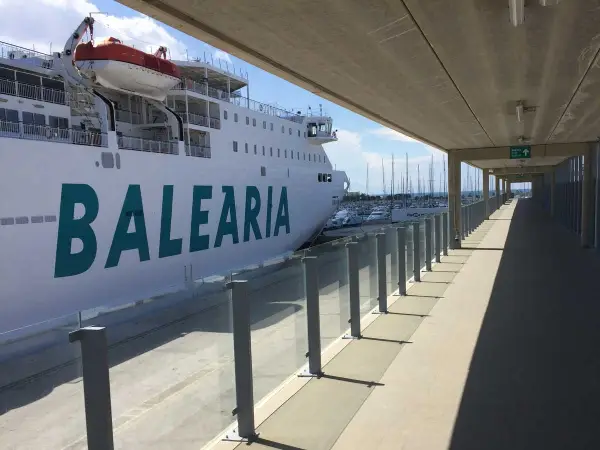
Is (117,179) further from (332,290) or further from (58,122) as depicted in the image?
(332,290)

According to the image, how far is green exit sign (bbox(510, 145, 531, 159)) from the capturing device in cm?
1717

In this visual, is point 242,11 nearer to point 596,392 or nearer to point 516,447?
point 516,447

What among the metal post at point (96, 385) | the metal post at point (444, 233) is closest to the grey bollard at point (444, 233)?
the metal post at point (444, 233)

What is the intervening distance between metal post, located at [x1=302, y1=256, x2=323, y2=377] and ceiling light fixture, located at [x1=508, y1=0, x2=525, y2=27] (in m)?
2.77

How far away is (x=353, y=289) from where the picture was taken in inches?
251

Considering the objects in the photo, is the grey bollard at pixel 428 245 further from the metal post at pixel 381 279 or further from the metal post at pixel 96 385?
the metal post at pixel 96 385

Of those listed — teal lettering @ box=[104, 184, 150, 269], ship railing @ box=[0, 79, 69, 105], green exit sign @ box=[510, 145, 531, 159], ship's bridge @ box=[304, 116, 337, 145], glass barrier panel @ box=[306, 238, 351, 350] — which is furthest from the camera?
ship's bridge @ box=[304, 116, 337, 145]

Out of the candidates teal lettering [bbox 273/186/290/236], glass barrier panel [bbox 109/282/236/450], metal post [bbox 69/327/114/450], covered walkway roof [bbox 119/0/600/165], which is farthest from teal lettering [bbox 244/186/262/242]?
metal post [bbox 69/327/114/450]

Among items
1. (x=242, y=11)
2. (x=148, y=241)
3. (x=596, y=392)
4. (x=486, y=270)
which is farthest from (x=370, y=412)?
(x=148, y=241)

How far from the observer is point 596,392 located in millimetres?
4445

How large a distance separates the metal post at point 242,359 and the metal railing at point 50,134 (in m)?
10.7

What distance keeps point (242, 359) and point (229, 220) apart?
16.2 meters

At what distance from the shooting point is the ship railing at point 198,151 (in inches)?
732

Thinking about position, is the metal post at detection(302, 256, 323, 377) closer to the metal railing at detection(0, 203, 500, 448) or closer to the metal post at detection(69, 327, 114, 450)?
the metal railing at detection(0, 203, 500, 448)
